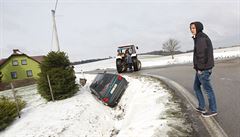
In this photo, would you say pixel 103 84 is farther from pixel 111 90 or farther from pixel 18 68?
pixel 18 68

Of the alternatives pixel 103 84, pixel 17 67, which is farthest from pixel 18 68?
pixel 103 84

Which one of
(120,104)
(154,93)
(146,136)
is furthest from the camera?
(120,104)

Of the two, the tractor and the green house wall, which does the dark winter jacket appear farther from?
the green house wall

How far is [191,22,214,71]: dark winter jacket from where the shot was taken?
3.92 meters

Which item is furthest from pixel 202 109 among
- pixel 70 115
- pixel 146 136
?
pixel 70 115

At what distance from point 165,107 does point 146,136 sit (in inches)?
63.2

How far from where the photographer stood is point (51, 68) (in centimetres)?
1065

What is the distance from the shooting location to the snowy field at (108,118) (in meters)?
4.02

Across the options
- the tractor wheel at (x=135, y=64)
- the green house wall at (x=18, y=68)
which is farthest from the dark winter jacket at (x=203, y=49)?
the green house wall at (x=18, y=68)

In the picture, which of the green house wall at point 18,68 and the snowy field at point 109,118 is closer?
the snowy field at point 109,118

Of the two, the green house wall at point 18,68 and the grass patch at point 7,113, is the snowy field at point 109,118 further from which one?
the green house wall at point 18,68

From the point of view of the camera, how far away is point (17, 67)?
39188 mm

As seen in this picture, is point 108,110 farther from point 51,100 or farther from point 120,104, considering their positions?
point 51,100

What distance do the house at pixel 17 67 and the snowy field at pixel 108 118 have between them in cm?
A: 3166
